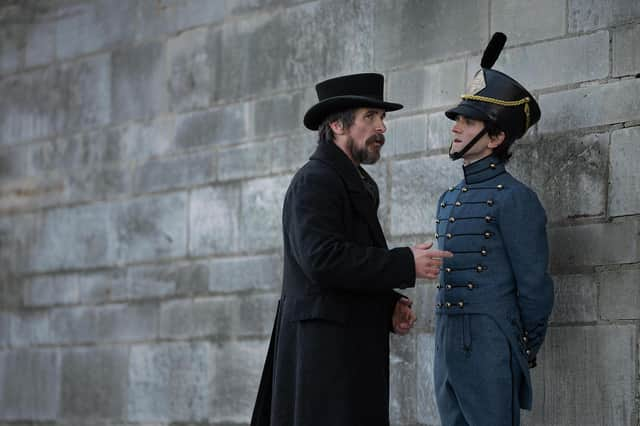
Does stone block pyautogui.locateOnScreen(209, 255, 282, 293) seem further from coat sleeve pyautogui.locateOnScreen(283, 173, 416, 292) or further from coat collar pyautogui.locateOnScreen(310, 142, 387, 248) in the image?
coat sleeve pyautogui.locateOnScreen(283, 173, 416, 292)

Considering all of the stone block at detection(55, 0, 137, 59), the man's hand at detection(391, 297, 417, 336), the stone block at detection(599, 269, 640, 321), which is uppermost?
the stone block at detection(55, 0, 137, 59)

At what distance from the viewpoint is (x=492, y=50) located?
472 centimetres

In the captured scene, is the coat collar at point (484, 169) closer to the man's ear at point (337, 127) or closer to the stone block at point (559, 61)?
the man's ear at point (337, 127)

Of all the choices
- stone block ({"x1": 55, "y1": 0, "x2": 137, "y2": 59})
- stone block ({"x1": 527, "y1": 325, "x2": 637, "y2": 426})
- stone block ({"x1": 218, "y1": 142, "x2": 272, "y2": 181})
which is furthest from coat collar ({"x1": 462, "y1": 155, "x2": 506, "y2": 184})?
stone block ({"x1": 55, "y1": 0, "x2": 137, "y2": 59})

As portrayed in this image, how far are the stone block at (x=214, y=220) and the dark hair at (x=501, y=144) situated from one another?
207 cm

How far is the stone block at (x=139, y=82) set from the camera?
268 inches

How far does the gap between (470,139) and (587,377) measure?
100cm

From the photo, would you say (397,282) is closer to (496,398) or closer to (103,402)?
(496,398)

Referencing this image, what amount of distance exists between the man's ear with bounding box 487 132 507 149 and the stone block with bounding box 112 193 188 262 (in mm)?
2446

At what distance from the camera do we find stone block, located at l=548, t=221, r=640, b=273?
4.64 m

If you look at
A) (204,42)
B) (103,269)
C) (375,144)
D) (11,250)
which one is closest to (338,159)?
(375,144)

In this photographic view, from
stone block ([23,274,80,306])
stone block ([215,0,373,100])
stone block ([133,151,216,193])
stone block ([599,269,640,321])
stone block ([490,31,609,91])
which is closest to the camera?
stone block ([599,269,640,321])

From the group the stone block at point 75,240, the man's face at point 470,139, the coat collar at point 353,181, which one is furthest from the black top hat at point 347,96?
the stone block at point 75,240

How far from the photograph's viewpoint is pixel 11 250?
24.7ft
